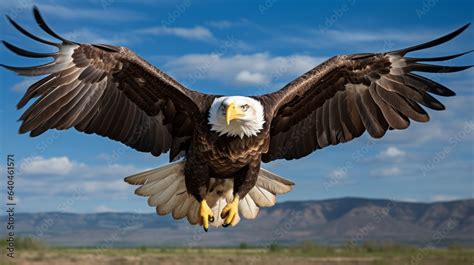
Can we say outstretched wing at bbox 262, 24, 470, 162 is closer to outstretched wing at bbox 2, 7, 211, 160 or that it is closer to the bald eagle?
the bald eagle

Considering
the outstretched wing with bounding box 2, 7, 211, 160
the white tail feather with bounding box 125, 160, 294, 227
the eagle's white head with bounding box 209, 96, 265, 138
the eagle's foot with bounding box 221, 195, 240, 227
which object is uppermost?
the outstretched wing with bounding box 2, 7, 211, 160

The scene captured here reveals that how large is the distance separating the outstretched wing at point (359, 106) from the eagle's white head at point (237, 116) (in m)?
1.08

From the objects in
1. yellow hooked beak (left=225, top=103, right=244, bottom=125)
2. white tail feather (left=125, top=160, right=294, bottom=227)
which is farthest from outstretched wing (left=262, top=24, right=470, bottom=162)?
yellow hooked beak (left=225, top=103, right=244, bottom=125)

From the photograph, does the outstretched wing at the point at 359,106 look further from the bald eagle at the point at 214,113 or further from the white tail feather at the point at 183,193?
the white tail feather at the point at 183,193

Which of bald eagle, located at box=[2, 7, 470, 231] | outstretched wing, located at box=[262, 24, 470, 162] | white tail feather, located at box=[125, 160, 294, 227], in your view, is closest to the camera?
bald eagle, located at box=[2, 7, 470, 231]

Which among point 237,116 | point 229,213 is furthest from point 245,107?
point 229,213

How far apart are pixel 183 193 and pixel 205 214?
3.46 ft

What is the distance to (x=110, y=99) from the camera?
7.44 m

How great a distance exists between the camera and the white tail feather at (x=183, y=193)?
25.8 ft

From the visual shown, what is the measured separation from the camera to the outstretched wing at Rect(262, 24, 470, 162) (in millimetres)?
7984

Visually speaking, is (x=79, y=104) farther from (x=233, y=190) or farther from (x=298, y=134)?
(x=298, y=134)

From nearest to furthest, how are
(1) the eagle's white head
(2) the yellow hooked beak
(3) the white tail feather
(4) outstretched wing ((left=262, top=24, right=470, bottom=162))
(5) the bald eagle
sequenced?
(2) the yellow hooked beak
(1) the eagle's white head
(5) the bald eagle
(3) the white tail feather
(4) outstretched wing ((left=262, top=24, right=470, bottom=162))

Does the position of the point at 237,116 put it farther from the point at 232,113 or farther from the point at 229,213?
the point at 229,213

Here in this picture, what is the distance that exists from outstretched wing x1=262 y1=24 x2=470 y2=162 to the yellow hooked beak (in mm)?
1277
